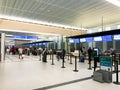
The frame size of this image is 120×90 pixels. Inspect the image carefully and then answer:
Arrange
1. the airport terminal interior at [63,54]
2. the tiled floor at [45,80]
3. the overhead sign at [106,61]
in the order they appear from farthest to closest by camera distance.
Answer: the overhead sign at [106,61] → the airport terminal interior at [63,54] → the tiled floor at [45,80]

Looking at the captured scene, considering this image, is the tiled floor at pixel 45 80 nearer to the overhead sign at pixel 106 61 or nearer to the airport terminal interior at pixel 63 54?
the airport terminal interior at pixel 63 54

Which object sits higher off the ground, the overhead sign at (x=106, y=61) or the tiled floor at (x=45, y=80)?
the overhead sign at (x=106, y=61)

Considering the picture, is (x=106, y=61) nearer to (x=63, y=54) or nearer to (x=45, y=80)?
(x=45, y=80)

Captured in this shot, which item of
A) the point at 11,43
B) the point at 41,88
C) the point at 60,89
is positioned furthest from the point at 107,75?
the point at 11,43

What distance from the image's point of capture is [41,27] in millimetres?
15875

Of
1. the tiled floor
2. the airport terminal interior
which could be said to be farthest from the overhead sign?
the tiled floor

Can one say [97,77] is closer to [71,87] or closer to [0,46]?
[71,87]

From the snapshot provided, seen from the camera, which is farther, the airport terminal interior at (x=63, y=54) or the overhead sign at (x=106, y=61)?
the overhead sign at (x=106, y=61)

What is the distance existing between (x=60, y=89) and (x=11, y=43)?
32.2 m

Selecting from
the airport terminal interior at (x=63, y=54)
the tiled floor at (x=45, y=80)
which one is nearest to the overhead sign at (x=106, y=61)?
the airport terminal interior at (x=63, y=54)

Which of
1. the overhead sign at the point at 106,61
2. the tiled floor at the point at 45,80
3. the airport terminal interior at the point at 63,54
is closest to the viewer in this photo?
the tiled floor at the point at 45,80

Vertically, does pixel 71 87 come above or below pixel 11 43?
below

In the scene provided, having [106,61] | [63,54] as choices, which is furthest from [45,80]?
[63,54]

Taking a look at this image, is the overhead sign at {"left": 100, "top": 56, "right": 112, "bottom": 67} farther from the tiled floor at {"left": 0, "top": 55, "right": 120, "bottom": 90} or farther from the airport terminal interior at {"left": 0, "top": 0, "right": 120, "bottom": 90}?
the tiled floor at {"left": 0, "top": 55, "right": 120, "bottom": 90}
